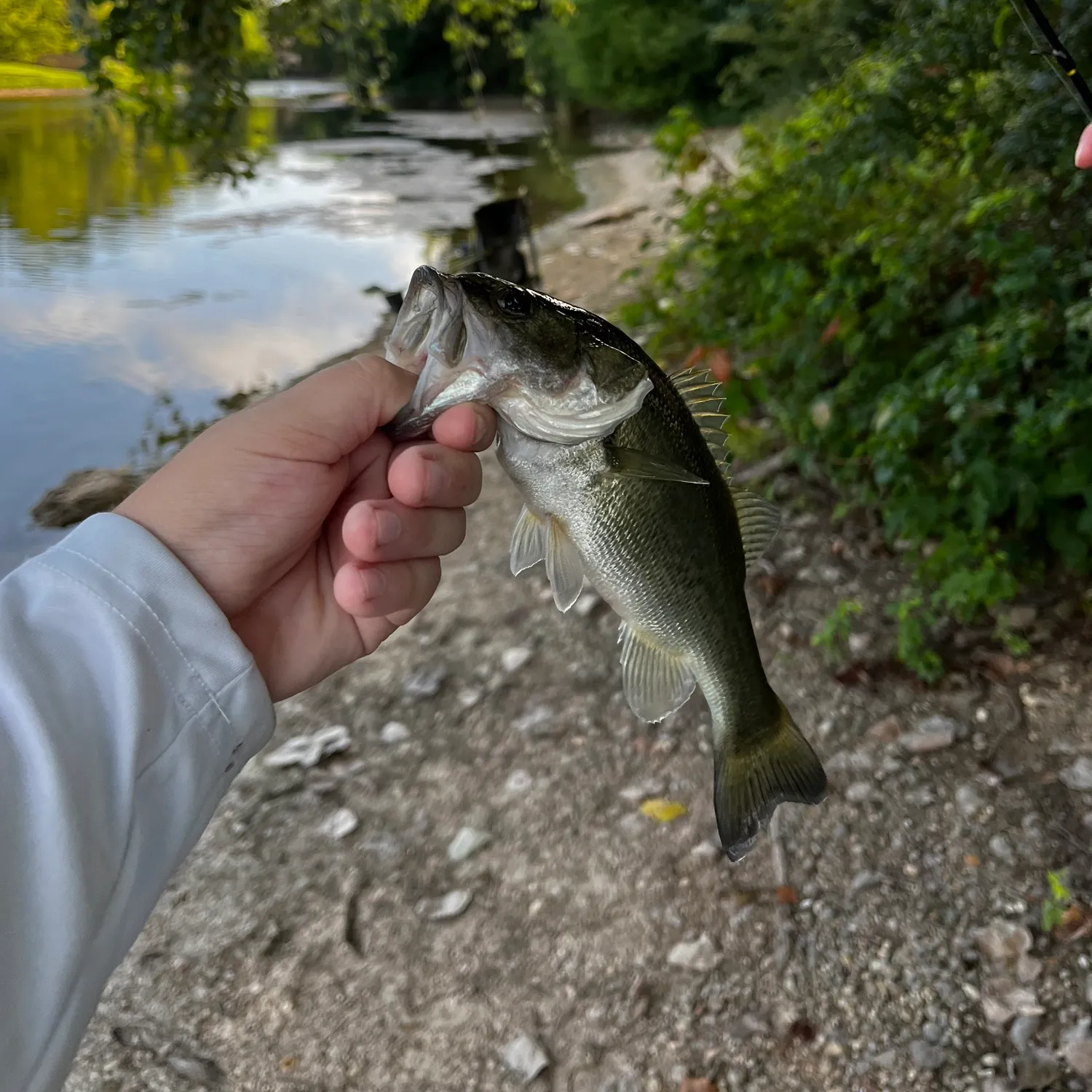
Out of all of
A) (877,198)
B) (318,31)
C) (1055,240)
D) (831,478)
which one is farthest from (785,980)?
(318,31)

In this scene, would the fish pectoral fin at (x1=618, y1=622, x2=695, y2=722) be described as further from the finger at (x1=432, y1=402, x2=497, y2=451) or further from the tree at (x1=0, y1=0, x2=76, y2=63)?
the tree at (x1=0, y1=0, x2=76, y2=63)

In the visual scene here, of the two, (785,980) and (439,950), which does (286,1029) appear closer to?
(439,950)

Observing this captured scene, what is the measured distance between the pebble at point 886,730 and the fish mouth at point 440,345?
2.10 m

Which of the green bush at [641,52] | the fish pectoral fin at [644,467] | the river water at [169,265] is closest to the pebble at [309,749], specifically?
the fish pectoral fin at [644,467]

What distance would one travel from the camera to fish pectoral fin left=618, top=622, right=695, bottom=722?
171 cm

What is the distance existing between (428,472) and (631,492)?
0.36m

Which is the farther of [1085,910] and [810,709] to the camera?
[810,709]

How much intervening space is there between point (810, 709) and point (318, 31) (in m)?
5.16

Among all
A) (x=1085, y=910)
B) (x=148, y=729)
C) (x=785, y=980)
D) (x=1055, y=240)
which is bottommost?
(x=785, y=980)

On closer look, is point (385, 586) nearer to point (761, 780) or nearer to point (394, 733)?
point (761, 780)

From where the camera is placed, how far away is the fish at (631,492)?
4.57 ft

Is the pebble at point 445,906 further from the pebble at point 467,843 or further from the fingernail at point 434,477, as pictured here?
the fingernail at point 434,477

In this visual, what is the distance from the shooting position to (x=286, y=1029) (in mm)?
2324

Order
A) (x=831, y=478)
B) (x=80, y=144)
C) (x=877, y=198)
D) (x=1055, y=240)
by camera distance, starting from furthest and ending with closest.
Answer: (x=80, y=144) → (x=877, y=198) → (x=831, y=478) → (x=1055, y=240)
